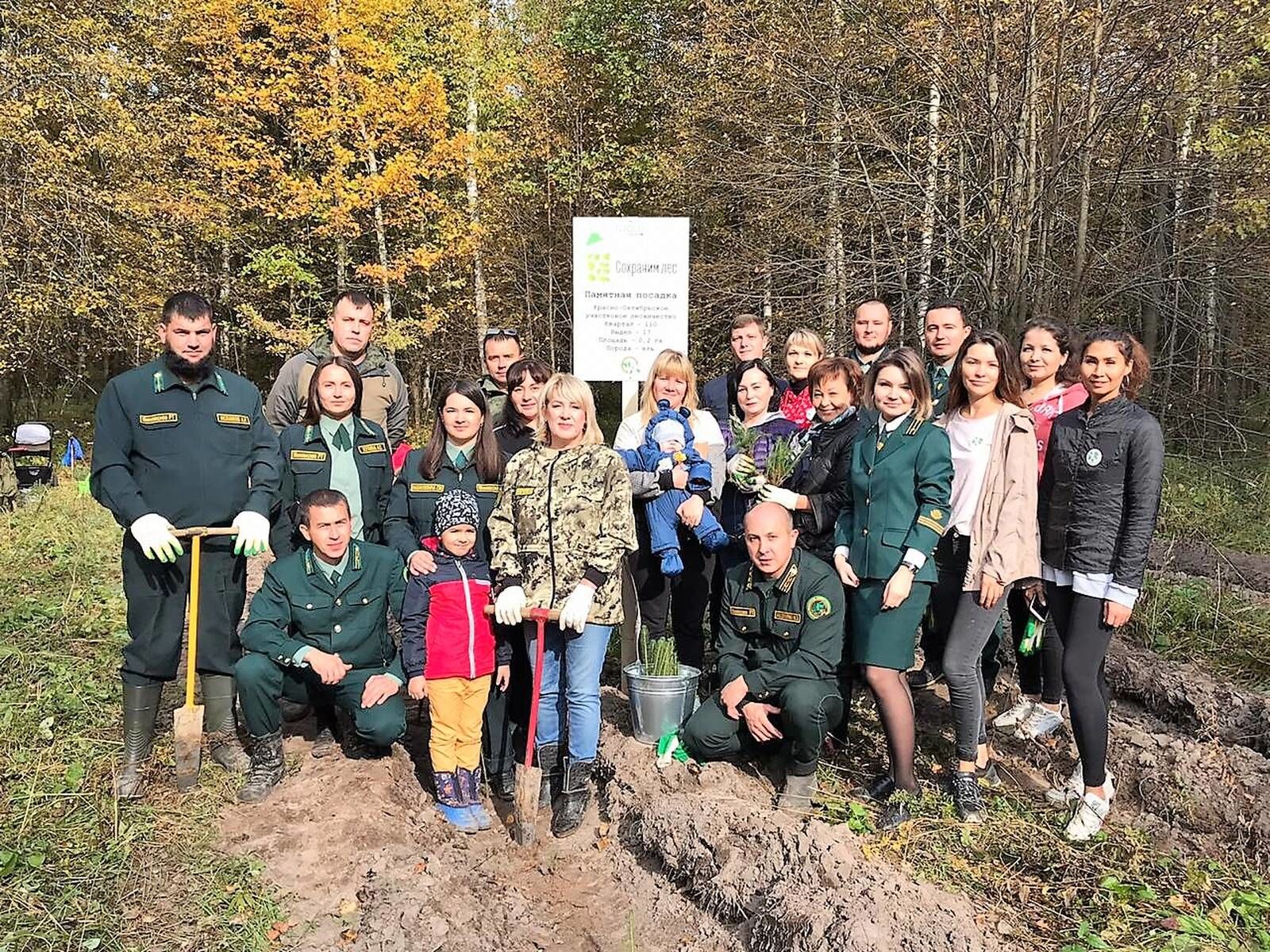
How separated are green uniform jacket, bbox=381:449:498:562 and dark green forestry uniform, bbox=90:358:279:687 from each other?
60 cm

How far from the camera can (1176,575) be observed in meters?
7.09

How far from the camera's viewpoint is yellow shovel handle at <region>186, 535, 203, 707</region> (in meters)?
3.79

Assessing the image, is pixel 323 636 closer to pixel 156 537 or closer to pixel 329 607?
pixel 329 607

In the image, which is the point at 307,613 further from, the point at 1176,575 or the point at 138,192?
the point at 138,192

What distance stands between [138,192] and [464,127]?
7.49m

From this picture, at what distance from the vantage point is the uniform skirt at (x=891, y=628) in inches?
145

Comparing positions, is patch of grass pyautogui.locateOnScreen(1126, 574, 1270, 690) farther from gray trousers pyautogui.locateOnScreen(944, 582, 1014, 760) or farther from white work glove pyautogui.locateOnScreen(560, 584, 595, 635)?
white work glove pyautogui.locateOnScreen(560, 584, 595, 635)

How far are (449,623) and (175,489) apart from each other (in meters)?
1.36

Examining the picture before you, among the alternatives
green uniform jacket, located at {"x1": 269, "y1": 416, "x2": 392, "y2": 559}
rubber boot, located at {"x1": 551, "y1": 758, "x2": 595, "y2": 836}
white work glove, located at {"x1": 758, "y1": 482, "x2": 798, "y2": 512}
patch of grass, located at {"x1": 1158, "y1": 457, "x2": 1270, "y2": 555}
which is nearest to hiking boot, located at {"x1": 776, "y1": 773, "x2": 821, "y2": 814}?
rubber boot, located at {"x1": 551, "y1": 758, "x2": 595, "y2": 836}

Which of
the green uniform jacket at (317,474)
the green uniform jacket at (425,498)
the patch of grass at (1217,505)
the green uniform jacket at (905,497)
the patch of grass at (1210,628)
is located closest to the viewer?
the green uniform jacket at (905,497)

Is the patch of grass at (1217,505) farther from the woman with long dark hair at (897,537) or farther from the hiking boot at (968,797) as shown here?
the woman with long dark hair at (897,537)

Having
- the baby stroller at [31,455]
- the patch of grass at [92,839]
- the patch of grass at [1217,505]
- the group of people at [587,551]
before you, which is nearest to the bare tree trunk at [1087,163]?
the patch of grass at [1217,505]

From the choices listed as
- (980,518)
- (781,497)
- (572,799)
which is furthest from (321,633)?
(980,518)

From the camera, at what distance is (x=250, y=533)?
3.86 meters
